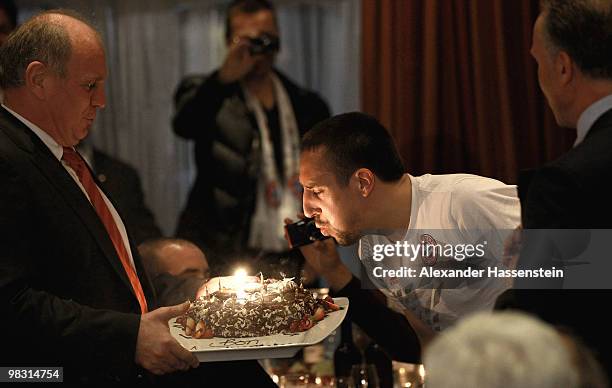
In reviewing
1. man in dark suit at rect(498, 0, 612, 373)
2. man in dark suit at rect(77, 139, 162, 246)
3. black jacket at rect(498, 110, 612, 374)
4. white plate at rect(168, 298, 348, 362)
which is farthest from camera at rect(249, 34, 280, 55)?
black jacket at rect(498, 110, 612, 374)

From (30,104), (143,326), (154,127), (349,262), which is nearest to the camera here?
(143,326)

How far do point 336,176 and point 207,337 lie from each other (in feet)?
1.78

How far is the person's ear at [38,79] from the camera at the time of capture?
2363 mm

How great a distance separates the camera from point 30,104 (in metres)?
2.38

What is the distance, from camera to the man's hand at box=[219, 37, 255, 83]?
3.75m

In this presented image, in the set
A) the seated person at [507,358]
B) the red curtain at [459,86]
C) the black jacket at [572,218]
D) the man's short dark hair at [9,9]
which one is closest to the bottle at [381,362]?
the red curtain at [459,86]

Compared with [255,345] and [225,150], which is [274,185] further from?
[255,345]

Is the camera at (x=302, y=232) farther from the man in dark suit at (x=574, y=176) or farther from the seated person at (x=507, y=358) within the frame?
the seated person at (x=507, y=358)

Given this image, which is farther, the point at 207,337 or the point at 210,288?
the point at 210,288

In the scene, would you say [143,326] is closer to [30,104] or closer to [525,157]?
[30,104]

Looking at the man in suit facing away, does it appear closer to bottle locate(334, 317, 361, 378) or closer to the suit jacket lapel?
the suit jacket lapel

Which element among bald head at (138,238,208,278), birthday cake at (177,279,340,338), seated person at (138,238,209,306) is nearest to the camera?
birthday cake at (177,279,340,338)

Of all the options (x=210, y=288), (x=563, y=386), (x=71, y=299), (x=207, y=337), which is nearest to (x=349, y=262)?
(x=210, y=288)

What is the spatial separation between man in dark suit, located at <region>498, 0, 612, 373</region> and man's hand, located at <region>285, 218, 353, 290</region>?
999 millimetres
